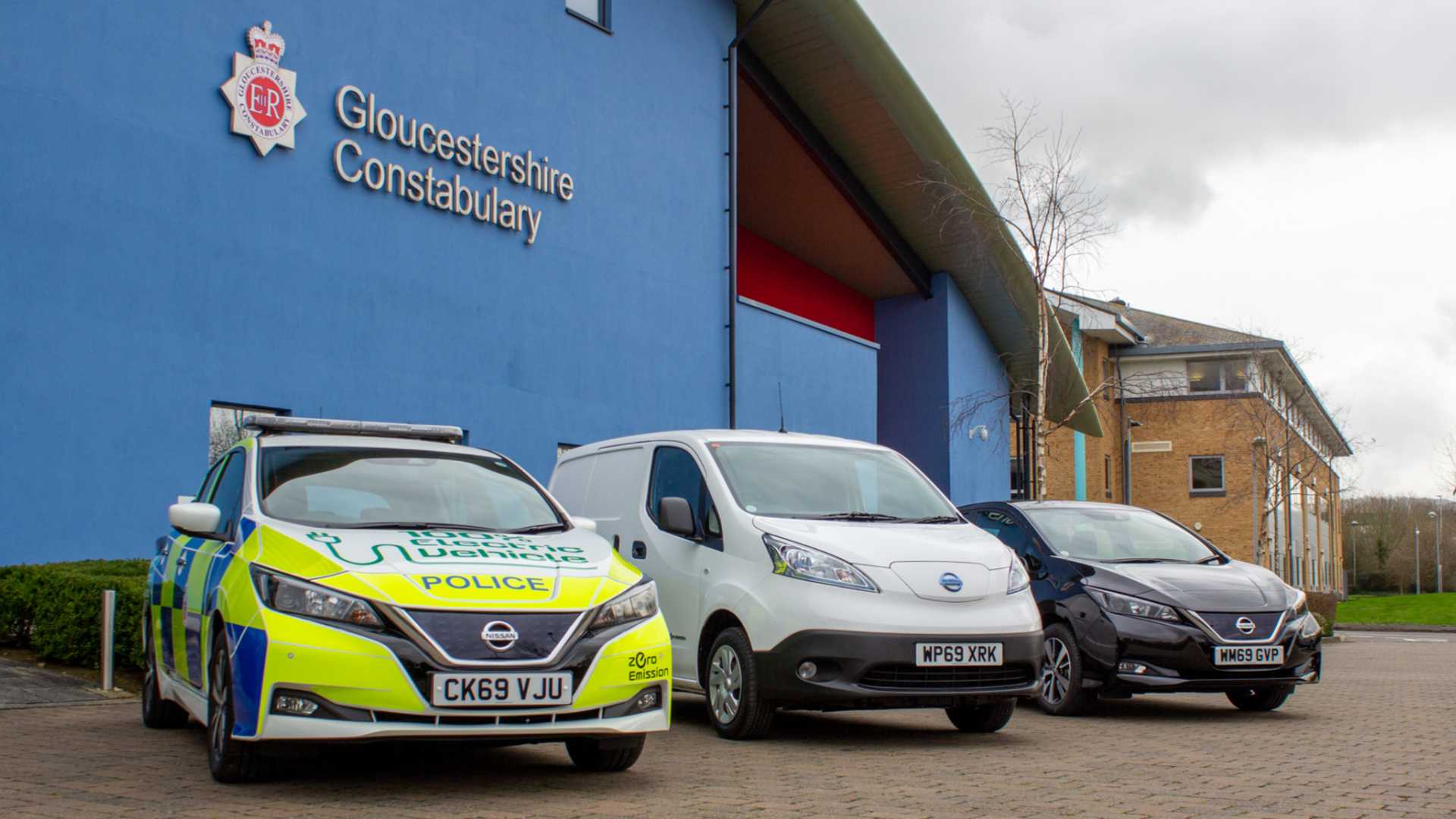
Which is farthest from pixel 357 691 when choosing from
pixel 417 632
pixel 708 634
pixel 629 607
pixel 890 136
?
pixel 890 136

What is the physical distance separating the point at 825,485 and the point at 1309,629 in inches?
153

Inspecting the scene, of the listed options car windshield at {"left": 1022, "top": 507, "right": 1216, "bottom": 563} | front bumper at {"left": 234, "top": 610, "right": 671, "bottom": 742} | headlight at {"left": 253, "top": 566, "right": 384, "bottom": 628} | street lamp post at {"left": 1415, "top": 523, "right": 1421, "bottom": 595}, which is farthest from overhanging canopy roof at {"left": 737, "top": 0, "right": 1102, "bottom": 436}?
street lamp post at {"left": 1415, "top": 523, "right": 1421, "bottom": 595}

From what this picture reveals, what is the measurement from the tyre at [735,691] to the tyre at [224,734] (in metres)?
2.96

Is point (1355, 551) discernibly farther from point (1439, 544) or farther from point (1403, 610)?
point (1403, 610)

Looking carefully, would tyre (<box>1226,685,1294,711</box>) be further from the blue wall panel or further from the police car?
the blue wall panel

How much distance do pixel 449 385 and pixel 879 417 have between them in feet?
52.8

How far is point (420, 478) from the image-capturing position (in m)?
7.41

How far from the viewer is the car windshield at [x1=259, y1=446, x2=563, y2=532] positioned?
686 cm

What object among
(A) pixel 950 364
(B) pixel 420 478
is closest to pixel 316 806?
(B) pixel 420 478

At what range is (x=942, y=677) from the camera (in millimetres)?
8203

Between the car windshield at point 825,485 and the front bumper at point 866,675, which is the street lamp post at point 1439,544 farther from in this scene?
the front bumper at point 866,675

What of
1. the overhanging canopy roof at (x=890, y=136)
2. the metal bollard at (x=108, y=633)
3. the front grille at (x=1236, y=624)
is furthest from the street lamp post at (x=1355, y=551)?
the metal bollard at (x=108, y=633)

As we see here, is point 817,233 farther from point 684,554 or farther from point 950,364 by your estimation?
point 684,554

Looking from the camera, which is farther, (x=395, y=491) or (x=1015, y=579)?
(x=1015, y=579)
